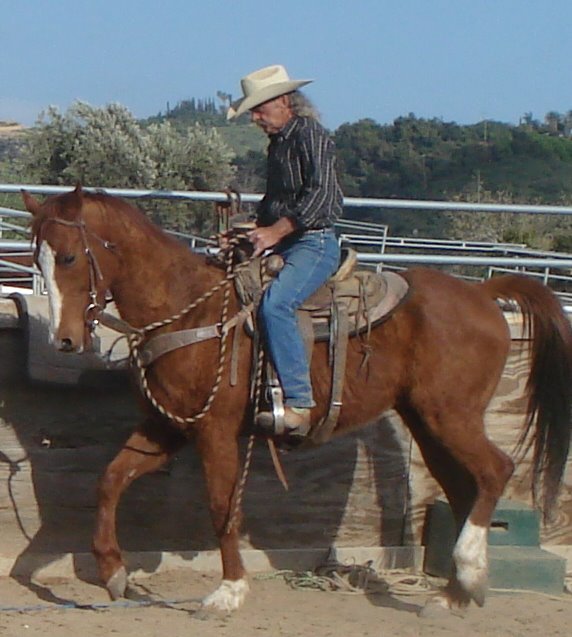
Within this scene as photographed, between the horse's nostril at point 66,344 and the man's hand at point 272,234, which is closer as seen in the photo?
the horse's nostril at point 66,344

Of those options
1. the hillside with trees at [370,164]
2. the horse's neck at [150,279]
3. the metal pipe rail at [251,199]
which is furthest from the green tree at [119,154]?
the horse's neck at [150,279]

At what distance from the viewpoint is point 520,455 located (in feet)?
23.3

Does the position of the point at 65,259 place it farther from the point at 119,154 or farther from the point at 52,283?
the point at 119,154

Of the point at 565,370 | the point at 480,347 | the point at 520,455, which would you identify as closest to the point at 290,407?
the point at 480,347

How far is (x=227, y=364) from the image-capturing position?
5535mm

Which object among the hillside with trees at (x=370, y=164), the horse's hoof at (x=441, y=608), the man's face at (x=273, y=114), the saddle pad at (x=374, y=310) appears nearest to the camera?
the man's face at (x=273, y=114)

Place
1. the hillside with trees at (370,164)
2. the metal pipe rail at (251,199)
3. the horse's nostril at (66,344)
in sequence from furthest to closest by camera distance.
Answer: the hillside with trees at (370,164), the metal pipe rail at (251,199), the horse's nostril at (66,344)

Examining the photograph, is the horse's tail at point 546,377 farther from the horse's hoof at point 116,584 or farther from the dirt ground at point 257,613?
the horse's hoof at point 116,584

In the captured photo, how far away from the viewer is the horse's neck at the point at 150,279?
549 cm

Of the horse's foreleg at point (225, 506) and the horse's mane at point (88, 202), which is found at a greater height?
the horse's mane at point (88, 202)

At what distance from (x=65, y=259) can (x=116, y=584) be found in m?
1.62

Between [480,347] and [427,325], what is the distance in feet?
1.03

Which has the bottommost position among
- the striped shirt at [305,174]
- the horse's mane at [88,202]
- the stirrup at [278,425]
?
the stirrup at [278,425]

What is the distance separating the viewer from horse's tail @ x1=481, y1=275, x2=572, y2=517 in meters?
6.24
